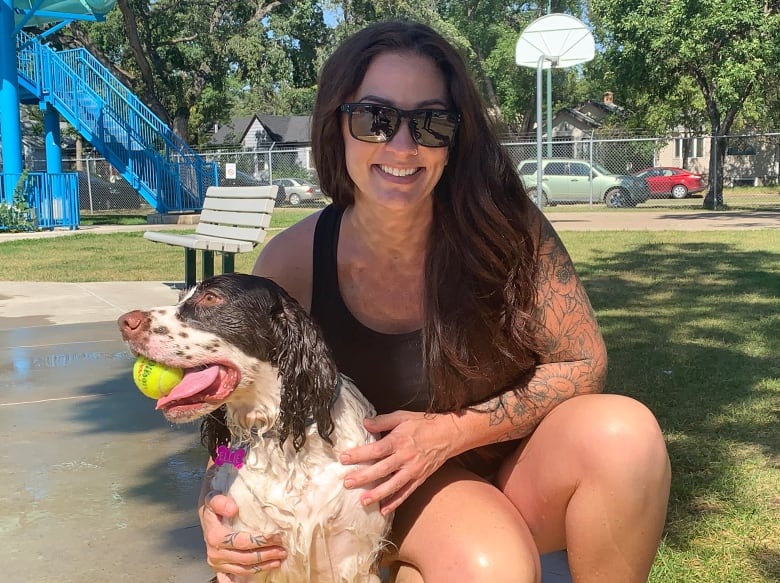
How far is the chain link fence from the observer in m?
27.6

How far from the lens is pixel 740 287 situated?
8.58 metres

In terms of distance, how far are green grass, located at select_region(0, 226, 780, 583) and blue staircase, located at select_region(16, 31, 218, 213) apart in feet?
27.9

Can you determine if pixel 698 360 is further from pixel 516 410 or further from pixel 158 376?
pixel 158 376

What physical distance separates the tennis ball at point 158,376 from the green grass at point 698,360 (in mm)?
1839

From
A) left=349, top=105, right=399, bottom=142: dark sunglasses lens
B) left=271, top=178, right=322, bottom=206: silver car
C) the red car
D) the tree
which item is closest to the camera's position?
left=349, top=105, right=399, bottom=142: dark sunglasses lens

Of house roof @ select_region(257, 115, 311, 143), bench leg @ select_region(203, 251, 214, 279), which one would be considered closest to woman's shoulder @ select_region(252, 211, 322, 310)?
bench leg @ select_region(203, 251, 214, 279)

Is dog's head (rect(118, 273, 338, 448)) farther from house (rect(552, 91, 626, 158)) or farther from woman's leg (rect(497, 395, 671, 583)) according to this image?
house (rect(552, 91, 626, 158))

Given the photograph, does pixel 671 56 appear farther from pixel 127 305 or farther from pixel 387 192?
pixel 387 192

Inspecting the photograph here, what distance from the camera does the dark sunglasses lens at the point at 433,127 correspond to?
2.28 m

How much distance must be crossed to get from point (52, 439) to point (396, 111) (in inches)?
117

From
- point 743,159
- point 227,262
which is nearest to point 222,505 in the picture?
point 227,262

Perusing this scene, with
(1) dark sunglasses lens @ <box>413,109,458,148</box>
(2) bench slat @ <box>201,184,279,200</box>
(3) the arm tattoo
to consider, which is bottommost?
(3) the arm tattoo

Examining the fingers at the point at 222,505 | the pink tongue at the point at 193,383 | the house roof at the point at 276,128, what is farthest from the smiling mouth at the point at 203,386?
the house roof at the point at 276,128

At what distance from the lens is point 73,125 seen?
21031 millimetres
